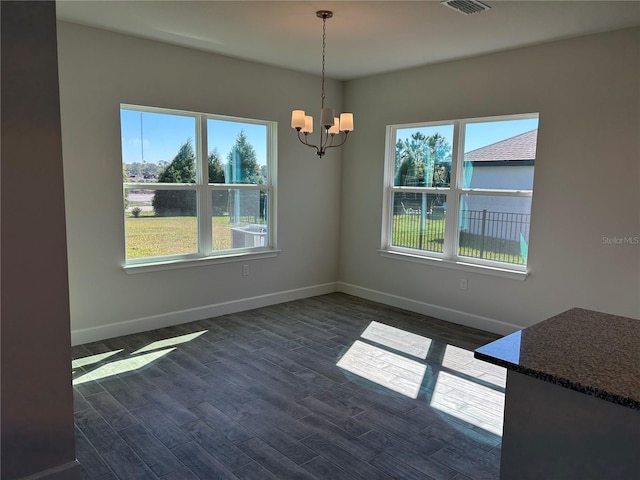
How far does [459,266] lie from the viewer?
478 cm

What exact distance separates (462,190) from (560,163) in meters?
0.99

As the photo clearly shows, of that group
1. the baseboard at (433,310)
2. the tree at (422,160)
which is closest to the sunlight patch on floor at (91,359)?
the baseboard at (433,310)

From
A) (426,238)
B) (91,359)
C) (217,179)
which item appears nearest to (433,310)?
(426,238)

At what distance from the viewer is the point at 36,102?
1871mm

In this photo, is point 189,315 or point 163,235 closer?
point 163,235

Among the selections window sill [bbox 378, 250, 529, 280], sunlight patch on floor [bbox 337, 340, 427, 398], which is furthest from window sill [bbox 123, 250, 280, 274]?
sunlight patch on floor [bbox 337, 340, 427, 398]

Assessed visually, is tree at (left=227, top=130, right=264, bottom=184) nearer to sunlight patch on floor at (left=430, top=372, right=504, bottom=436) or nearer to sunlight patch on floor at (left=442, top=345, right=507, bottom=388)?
sunlight patch on floor at (left=442, top=345, right=507, bottom=388)

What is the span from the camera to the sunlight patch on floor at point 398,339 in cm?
401

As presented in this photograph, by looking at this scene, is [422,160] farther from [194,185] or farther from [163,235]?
[163,235]

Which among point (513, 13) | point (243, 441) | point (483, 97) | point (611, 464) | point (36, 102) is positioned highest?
point (513, 13)

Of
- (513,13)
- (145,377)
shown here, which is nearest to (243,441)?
(145,377)

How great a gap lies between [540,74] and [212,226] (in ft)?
11.1

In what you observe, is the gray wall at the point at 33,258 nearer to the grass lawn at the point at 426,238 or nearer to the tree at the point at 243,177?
the tree at the point at 243,177

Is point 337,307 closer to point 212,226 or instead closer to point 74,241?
point 212,226
